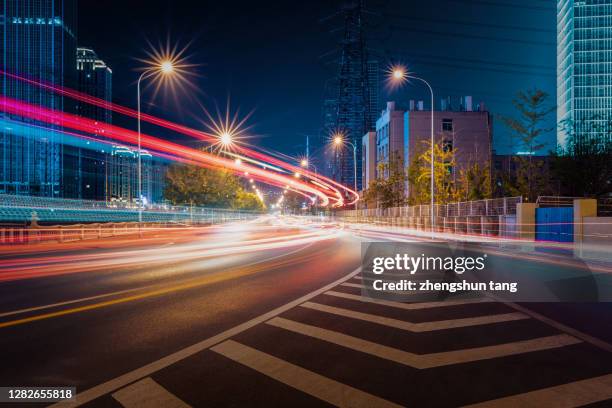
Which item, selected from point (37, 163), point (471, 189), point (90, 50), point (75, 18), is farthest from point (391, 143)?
point (90, 50)

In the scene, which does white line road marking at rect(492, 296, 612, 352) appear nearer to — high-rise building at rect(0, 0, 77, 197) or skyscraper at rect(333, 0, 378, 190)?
skyscraper at rect(333, 0, 378, 190)

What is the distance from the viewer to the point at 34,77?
111250 mm

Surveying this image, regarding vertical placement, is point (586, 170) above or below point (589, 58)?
below

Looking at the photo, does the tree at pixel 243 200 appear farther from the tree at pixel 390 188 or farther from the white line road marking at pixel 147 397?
the white line road marking at pixel 147 397

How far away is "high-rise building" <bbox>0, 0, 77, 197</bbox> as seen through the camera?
102 meters

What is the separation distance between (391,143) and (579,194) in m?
33.5

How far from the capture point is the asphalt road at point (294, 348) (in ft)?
12.1

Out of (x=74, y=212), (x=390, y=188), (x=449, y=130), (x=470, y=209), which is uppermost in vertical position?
(x=449, y=130)

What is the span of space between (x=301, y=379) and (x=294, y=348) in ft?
2.96

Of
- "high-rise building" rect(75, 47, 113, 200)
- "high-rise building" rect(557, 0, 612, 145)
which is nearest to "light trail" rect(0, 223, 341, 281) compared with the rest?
"high-rise building" rect(75, 47, 113, 200)

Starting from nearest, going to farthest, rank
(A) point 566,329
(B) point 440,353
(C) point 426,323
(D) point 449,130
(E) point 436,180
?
(B) point 440,353
(A) point 566,329
(C) point 426,323
(E) point 436,180
(D) point 449,130

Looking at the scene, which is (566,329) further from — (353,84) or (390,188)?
(353,84)

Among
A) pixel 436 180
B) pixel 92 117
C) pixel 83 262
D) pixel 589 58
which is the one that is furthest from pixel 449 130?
pixel 92 117

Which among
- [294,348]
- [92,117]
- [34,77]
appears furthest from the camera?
[92,117]
